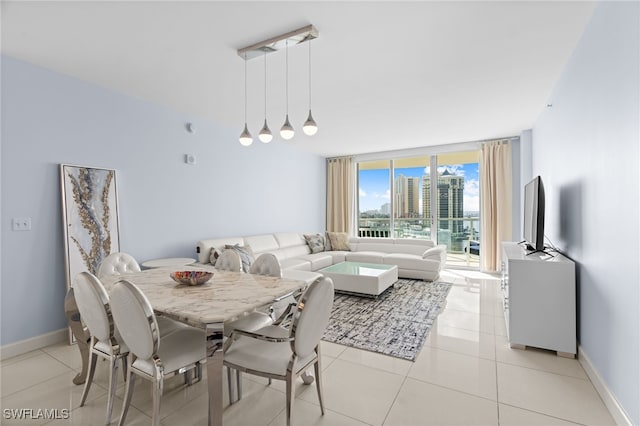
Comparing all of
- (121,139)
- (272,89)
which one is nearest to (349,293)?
(272,89)

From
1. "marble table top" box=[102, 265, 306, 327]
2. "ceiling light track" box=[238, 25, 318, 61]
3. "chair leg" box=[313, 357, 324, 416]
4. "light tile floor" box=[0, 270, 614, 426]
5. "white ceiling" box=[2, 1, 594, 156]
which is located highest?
"white ceiling" box=[2, 1, 594, 156]

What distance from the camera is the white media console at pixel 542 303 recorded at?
2.53 m

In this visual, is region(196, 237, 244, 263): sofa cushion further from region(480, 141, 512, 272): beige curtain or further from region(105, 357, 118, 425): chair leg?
region(480, 141, 512, 272): beige curtain

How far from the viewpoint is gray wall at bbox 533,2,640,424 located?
163 cm

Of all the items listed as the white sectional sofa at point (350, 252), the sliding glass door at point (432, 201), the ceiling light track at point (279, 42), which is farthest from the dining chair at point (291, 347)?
the sliding glass door at point (432, 201)

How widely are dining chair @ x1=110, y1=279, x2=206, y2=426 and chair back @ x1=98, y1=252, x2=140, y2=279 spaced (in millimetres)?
1059

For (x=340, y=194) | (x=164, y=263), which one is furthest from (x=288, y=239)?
(x=164, y=263)

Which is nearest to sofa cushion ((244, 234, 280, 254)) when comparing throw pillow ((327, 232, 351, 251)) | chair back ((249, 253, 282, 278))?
throw pillow ((327, 232, 351, 251))

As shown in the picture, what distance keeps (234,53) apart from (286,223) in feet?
12.9

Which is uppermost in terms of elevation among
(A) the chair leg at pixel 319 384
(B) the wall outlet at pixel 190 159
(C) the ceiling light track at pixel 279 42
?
(C) the ceiling light track at pixel 279 42

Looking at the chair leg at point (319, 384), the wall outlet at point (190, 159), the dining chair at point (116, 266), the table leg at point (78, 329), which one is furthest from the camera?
the wall outlet at point (190, 159)

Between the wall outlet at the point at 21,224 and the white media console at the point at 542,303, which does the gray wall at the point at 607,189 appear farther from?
the wall outlet at the point at 21,224

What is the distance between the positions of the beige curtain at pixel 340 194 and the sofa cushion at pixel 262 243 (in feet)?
7.97

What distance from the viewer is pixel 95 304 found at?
1.75 metres
